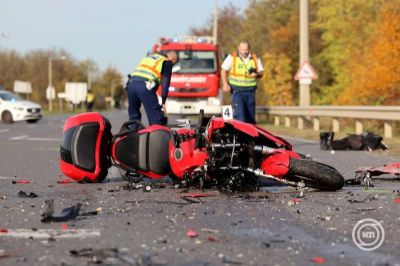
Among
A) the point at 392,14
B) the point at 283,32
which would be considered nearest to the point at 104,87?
the point at 283,32

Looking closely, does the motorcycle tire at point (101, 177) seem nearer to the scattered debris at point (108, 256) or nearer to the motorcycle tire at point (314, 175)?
the motorcycle tire at point (314, 175)

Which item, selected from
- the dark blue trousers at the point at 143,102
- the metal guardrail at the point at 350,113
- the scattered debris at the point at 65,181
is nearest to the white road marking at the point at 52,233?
the scattered debris at the point at 65,181

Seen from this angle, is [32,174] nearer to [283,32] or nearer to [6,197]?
[6,197]

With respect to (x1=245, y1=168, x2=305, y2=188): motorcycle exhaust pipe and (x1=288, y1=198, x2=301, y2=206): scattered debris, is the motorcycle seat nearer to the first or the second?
(x1=245, y1=168, x2=305, y2=188): motorcycle exhaust pipe

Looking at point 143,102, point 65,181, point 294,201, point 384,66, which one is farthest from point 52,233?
point 384,66

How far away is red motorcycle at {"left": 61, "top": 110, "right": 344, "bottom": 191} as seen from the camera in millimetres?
7398

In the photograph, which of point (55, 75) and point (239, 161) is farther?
point (55, 75)

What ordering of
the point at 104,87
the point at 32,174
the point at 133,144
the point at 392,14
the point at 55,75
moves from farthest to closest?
the point at 104,87 < the point at 55,75 < the point at 392,14 < the point at 32,174 < the point at 133,144

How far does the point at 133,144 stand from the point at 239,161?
125cm

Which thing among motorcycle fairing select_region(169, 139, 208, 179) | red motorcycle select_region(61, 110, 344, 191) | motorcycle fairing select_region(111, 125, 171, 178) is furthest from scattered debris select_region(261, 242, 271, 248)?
motorcycle fairing select_region(111, 125, 171, 178)

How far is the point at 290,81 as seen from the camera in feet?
198

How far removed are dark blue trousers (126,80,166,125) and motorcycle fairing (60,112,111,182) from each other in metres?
2.47

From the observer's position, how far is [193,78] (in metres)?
26.9

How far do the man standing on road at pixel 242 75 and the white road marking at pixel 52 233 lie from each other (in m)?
9.58
